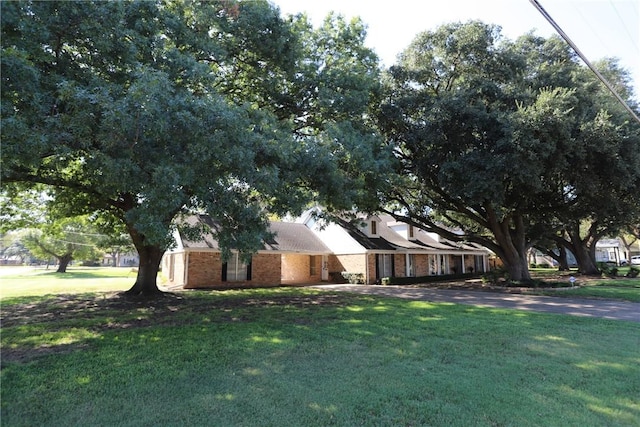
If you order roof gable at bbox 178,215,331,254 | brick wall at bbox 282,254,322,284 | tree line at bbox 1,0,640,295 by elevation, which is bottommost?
brick wall at bbox 282,254,322,284

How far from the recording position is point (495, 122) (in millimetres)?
15250

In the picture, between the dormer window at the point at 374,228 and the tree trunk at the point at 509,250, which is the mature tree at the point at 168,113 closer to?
the tree trunk at the point at 509,250

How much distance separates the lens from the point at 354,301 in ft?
44.8

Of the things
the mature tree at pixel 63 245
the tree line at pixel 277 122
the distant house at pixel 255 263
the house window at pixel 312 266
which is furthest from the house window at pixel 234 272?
the mature tree at pixel 63 245

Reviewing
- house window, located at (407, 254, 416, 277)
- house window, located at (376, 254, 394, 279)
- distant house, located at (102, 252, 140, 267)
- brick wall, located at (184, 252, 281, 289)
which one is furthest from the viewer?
distant house, located at (102, 252, 140, 267)

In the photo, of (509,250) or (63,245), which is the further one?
(63,245)

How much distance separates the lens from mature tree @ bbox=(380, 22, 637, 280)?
14.4 meters

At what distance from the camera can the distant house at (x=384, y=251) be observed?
24234 millimetres

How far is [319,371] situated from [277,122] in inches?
309

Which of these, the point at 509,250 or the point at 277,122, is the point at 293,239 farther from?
the point at 277,122

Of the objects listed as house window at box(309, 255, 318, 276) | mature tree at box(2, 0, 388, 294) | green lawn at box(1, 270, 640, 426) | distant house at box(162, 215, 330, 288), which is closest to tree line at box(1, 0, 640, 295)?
mature tree at box(2, 0, 388, 294)

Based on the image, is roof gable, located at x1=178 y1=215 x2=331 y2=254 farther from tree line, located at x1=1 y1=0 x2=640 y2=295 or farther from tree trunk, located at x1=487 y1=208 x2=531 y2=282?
tree trunk, located at x1=487 y1=208 x2=531 y2=282

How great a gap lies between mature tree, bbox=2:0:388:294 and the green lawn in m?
2.40

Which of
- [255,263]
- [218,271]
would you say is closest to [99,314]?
[218,271]
